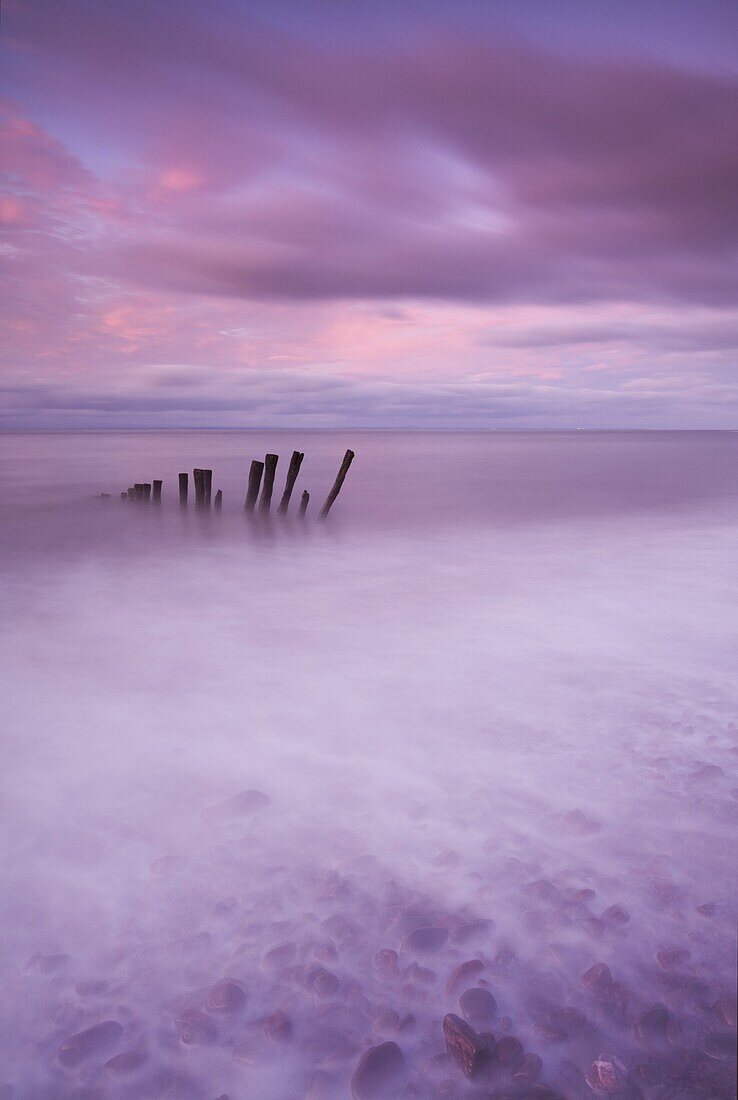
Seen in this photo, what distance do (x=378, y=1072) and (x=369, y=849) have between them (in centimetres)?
110

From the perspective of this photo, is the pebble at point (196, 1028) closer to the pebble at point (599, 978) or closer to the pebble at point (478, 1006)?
the pebble at point (478, 1006)

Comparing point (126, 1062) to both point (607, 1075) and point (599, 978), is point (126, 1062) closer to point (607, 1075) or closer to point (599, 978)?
point (607, 1075)

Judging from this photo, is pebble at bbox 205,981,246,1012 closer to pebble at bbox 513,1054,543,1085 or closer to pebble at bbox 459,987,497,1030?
pebble at bbox 459,987,497,1030

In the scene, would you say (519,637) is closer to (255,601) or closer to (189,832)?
(255,601)

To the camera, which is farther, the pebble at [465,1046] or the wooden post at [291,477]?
the wooden post at [291,477]

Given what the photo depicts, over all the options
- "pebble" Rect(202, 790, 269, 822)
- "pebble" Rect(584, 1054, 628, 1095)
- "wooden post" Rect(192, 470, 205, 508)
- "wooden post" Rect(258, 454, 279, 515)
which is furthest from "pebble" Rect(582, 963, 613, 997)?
"wooden post" Rect(192, 470, 205, 508)

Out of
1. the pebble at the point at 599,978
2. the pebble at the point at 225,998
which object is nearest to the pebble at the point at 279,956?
the pebble at the point at 225,998

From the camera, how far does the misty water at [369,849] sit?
7.17 ft

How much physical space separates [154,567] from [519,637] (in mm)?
6129

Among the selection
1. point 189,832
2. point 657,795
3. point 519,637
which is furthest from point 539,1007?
point 519,637

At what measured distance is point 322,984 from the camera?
2424 mm

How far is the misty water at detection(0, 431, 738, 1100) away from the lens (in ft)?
7.17

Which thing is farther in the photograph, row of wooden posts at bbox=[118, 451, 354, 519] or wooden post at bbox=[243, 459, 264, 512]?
wooden post at bbox=[243, 459, 264, 512]

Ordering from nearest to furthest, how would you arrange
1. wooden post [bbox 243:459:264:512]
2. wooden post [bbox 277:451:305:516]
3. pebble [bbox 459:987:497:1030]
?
pebble [bbox 459:987:497:1030], wooden post [bbox 277:451:305:516], wooden post [bbox 243:459:264:512]
